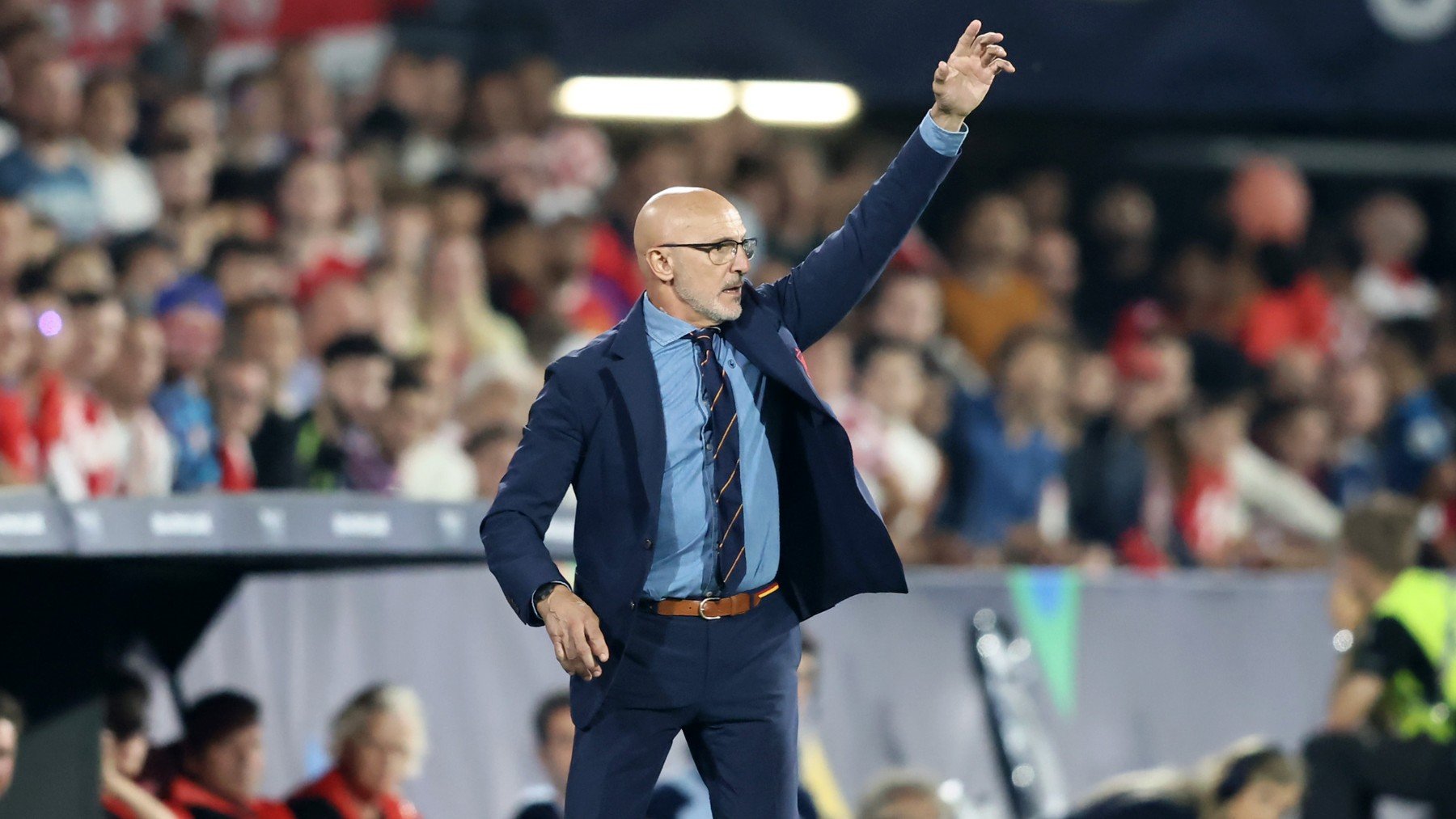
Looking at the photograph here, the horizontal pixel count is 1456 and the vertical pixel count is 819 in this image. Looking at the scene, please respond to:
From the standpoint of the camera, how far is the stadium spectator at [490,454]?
819 cm

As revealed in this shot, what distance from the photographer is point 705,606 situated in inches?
179

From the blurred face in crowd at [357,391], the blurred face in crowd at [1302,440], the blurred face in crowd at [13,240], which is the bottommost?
the blurred face in crowd at [1302,440]

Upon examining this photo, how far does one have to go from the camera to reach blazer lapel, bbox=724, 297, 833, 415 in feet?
14.9

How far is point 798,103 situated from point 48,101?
5.31 metres

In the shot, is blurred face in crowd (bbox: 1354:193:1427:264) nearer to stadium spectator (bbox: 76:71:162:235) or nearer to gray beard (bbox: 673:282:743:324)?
stadium spectator (bbox: 76:71:162:235)

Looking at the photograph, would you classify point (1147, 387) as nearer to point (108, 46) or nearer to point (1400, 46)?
point (1400, 46)

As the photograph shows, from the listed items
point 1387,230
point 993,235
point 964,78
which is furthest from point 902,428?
point 964,78

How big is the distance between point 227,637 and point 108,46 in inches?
154

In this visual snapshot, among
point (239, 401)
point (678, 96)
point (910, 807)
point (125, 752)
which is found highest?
point (678, 96)

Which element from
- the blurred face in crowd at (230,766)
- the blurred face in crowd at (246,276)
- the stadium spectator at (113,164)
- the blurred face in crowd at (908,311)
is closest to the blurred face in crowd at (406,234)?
the blurred face in crowd at (246,276)

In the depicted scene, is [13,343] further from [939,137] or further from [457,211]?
[939,137]

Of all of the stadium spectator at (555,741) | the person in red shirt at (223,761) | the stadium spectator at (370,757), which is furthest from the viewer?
the stadium spectator at (555,741)

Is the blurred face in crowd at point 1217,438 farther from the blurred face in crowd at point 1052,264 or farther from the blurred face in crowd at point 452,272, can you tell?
the blurred face in crowd at point 452,272

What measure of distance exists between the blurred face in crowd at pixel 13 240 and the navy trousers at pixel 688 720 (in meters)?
4.16
